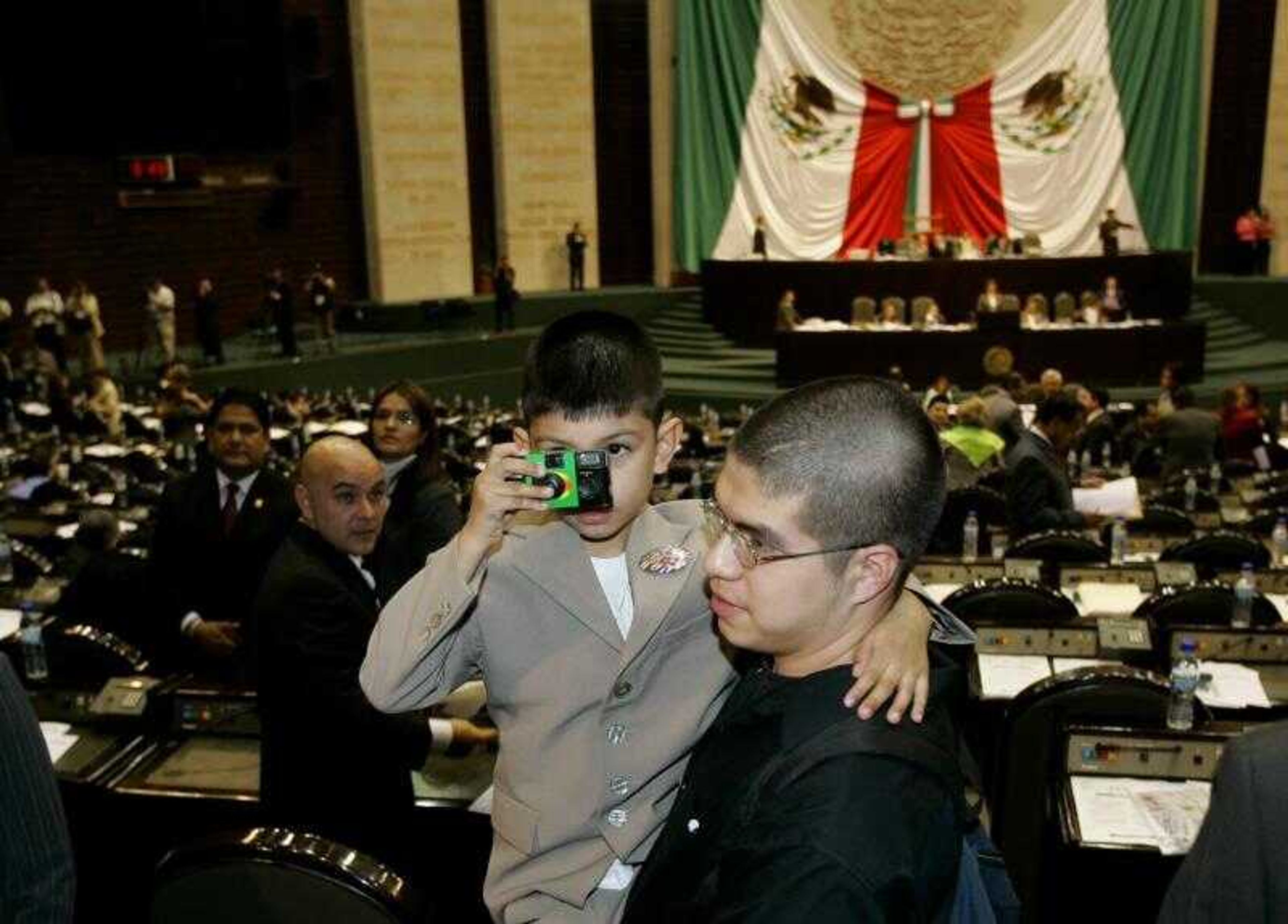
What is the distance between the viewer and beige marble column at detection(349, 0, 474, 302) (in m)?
15.1

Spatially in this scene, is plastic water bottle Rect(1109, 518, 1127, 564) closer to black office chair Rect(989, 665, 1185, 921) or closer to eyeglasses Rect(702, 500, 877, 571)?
black office chair Rect(989, 665, 1185, 921)

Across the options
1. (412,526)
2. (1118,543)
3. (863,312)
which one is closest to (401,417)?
(412,526)

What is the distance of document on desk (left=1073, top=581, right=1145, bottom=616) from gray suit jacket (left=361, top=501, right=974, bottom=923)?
2.62 meters

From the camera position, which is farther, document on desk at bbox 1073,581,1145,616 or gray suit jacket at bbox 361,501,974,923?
document on desk at bbox 1073,581,1145,616

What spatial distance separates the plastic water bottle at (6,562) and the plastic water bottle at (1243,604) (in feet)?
14.6

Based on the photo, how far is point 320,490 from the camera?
8.00 ft

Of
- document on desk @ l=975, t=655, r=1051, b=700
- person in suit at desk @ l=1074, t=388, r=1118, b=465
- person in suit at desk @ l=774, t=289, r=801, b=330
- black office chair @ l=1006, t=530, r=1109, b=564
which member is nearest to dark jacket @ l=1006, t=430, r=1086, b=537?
black office chair @ l=1006, t=530, r=1109, b=564

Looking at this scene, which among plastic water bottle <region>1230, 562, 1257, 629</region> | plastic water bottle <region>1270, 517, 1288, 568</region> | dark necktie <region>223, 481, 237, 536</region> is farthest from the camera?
plastic water bottle <region>1270, 517, 1288, 568</region>

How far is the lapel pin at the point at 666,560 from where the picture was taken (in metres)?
1.59

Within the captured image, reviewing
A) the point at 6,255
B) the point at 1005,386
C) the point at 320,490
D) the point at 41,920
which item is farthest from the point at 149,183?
the point at 41,920

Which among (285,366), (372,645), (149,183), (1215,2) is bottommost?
(285,366)

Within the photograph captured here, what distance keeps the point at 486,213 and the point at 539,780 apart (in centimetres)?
1617

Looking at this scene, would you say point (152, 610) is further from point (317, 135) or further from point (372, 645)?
point (317, 135)

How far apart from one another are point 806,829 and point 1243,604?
287 centimetres
